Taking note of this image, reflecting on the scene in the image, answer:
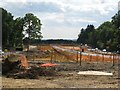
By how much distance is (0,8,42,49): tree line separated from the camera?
89594mm

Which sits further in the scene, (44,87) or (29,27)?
(29,27)

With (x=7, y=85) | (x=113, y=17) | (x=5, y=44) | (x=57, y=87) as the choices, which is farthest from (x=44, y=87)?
(x=5, y=44)

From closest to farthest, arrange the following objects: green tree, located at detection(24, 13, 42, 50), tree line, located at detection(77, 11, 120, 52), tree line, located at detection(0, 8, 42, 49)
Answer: tree line, located at detection(77, 11, 120, 52) → tree line, located at detection(0, 8, 42, 49) → green tree, located at detection(24, 13, 42, 50)

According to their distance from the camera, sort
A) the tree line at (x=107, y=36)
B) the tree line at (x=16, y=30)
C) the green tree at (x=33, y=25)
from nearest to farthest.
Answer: the tree line at (x=107, y=36)
the tree line at (x=16, y=30)
the green tree at (x=33, y=25)

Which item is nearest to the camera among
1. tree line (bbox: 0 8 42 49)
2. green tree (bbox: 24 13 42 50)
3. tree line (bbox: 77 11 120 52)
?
tree line (bbox: 77 11 120 52)

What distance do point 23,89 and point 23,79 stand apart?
212 inches

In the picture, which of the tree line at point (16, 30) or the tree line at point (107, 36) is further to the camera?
the tree line at point (16, 30)

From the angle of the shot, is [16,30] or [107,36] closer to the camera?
[16,30]

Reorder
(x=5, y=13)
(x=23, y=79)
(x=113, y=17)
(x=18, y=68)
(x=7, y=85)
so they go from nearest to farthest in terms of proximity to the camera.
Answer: (x=7, y=85), (x=23, y=79), (x=18, y=68), (x=113, y=17), (x=5, y=13)

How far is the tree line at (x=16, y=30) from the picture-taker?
8959 cm

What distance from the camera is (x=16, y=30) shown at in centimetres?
10556

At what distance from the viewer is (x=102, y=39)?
126 meters

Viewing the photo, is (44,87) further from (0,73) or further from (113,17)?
(113,17)

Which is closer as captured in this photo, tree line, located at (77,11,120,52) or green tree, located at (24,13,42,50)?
tree line, located at (77,11,120,52)
